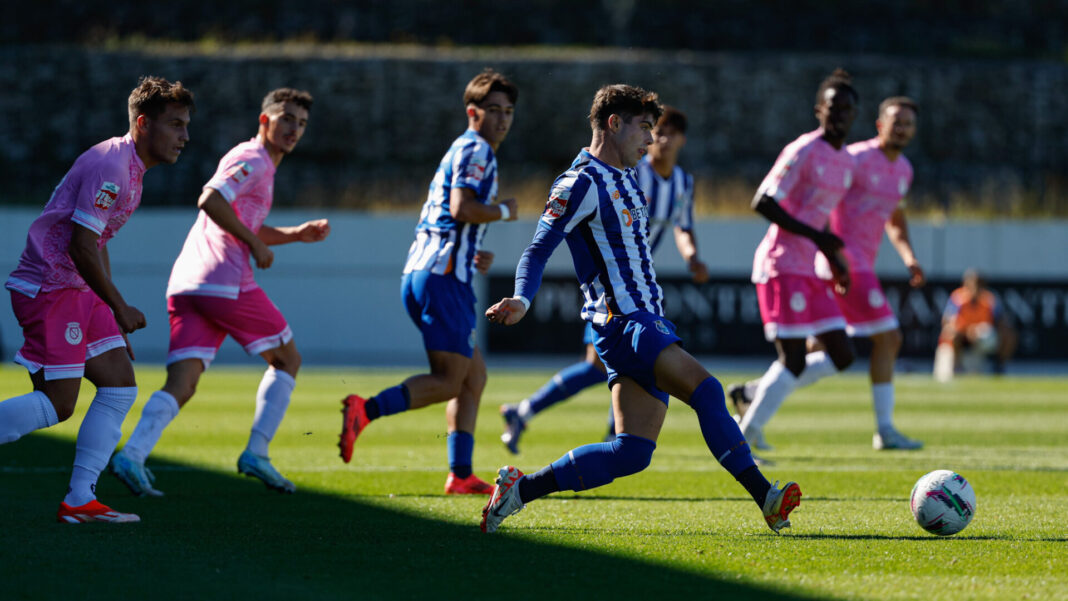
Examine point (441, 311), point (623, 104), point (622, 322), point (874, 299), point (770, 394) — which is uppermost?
point (623, 104)

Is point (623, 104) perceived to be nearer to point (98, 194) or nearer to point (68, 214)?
point (98, 194)

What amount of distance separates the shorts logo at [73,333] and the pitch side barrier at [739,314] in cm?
1727

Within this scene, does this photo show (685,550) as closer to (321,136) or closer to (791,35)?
(321,136)

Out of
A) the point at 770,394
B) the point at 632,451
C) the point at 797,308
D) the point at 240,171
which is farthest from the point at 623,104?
the point at 770,394

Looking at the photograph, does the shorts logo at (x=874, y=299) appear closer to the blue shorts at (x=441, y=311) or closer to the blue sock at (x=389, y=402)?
the blue shorts at (x=441, y=311)

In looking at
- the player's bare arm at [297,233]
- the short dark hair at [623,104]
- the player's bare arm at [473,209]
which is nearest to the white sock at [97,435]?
the player's bare arm at [297,233]

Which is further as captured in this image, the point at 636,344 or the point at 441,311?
the point at 441,311

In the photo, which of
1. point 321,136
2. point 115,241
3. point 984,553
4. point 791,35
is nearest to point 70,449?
point 984,553

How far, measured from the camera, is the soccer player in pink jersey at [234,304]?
6824 millimetres

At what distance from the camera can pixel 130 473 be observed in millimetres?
6668

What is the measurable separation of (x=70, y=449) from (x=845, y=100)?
557cm

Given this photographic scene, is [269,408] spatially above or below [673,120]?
below

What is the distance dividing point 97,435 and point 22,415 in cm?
35

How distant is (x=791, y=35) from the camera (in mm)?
39688
